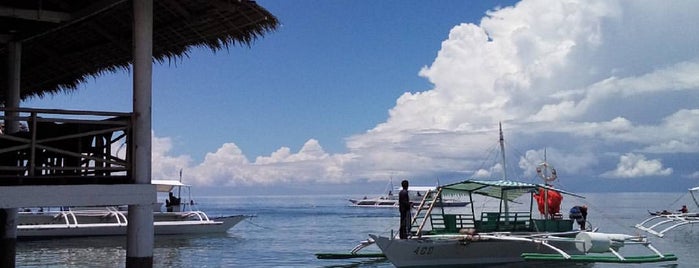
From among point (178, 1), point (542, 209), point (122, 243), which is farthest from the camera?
point (122, 243)

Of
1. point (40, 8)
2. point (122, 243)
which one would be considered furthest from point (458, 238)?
point (122, 243)

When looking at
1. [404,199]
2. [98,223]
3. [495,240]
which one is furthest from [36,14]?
[98,223]

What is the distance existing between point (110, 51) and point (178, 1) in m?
2.77

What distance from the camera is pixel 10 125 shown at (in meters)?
13.0

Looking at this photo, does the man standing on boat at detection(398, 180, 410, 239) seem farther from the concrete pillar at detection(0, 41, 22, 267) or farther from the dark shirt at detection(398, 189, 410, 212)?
the concrete pillar at detection(0, 41, 22, 267)

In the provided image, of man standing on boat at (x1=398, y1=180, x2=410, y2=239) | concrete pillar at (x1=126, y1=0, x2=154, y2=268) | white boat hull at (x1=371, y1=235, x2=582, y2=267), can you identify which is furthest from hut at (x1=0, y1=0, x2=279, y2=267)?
white boat hull at (x1=371, y1=235, x2=582, y2=267)

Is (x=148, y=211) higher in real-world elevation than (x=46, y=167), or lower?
lower

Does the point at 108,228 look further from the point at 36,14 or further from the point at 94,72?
the point at 36,14

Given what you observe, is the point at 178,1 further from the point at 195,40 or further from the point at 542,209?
the point at 542,209

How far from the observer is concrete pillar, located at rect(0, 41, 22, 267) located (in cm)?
1223

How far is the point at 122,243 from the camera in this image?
1208 inches

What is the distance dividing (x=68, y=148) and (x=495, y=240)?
493 inches

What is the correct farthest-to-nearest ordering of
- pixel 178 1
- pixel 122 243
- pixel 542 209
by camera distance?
pixel 122 243
pixel 542 209
pixel 178 1

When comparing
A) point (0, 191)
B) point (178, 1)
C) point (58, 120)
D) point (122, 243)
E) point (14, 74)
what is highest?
point (178, 1)
